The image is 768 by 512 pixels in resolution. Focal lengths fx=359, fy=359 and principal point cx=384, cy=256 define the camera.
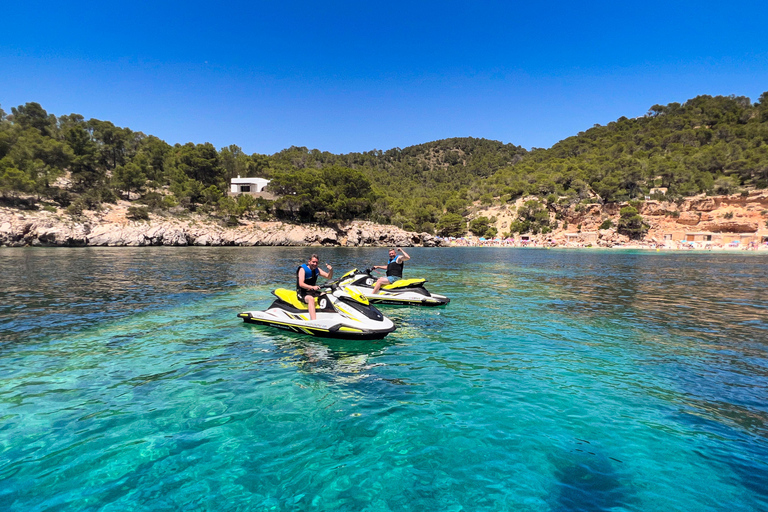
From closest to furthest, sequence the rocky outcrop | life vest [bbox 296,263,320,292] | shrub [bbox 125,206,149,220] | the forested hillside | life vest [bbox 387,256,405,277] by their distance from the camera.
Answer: life vest [bbox 296,263,320,292] → life vest [bbox 387,256,405,277] → the rocky outcrop → shrub [bbox 125,206,149,220] → the forested hillside

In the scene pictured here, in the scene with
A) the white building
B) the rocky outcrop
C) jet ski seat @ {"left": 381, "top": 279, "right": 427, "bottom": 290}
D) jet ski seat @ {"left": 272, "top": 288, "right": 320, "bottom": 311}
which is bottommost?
jet ski seat @ {"left": 381, "top": 279, "right": 427, "bottom": 290}

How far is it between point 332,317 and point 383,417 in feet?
14.0

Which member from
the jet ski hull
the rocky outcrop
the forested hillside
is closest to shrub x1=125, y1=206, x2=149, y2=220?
the forested hillside

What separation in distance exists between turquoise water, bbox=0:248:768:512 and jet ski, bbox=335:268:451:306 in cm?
317

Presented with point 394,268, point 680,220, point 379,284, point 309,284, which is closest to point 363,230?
point 394,268

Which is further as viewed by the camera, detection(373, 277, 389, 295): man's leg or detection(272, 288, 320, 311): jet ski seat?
detection(373, 277, 389, 295): man's leg

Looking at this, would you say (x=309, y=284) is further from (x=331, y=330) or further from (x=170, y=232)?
(x=170, y=232)

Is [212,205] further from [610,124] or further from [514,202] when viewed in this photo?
[610,124]

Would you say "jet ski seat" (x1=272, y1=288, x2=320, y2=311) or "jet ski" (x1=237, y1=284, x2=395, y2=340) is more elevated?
"jet ski seat" (x1=272, y1=288, x2=320, y2=311)

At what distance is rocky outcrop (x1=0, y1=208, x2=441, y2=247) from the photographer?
165 ft

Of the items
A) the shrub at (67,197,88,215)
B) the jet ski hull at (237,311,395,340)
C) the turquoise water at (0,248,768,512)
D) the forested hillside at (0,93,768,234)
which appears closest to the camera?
the turquoise water at (0,248,768,512)

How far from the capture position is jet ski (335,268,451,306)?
14570 mm

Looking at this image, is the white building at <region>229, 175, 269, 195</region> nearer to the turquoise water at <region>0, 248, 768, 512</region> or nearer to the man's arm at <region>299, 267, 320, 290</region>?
the turquoise water at <region>0, 248, 768, 512</region>

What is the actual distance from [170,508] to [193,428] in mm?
1608
